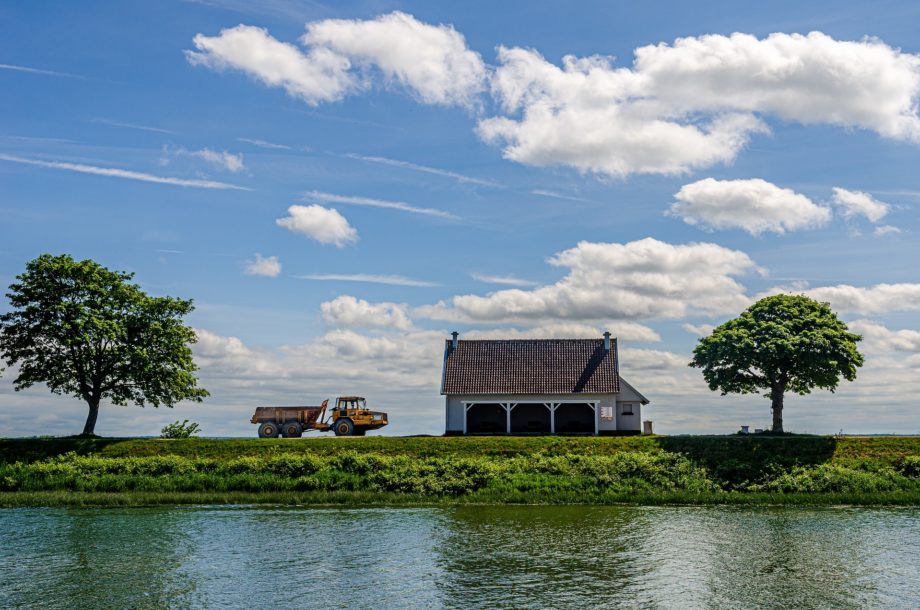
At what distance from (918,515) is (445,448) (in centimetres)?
2618

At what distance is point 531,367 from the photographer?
216 feet

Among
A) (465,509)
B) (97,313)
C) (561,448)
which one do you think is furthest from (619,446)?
(97,313)

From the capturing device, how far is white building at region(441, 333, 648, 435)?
63.2 m

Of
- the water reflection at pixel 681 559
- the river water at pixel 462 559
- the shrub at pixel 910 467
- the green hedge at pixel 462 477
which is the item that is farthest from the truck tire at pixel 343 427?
the shrub at pixel 910 467

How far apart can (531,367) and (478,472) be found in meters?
21.7

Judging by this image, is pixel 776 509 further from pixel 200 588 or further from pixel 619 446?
pixel 200 588

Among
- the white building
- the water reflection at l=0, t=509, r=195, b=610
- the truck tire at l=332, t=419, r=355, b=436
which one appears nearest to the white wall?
the white building

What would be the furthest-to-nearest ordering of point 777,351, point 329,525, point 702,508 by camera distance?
1. point 777,351
2. point 702,508
3. point 329,525

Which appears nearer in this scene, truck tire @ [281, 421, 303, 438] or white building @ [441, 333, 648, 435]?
truck tire @ [281, 421, 303, 438]

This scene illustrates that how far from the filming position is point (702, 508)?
40438 millimetres

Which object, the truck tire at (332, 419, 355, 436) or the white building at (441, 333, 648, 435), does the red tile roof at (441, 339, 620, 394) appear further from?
the truck tire at (332, 419, 355, 436)

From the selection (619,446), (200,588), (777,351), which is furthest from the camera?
(777,351)

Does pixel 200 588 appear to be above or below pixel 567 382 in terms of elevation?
below

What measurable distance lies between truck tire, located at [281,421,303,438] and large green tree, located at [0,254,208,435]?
733 cm
